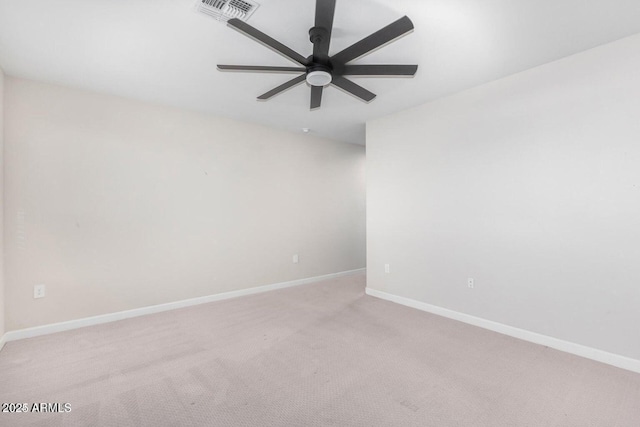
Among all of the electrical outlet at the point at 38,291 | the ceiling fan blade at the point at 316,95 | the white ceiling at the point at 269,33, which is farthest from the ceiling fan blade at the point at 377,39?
the electrical outlet at the point at 38,291

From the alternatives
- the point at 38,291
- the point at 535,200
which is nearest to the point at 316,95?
the point at 535,200

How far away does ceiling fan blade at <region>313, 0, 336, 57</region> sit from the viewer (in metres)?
1.51

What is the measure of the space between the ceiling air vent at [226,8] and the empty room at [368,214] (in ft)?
0.06

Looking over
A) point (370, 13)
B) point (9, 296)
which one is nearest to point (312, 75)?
point (370, 13)

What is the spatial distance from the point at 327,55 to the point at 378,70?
0.39 meters

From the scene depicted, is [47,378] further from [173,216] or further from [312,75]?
[312,75]

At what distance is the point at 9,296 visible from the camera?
2727mm

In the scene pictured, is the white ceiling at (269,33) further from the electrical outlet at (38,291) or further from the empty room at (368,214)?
the electrical outlet at (38,291)

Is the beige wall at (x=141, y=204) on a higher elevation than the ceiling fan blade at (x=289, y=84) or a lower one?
lower

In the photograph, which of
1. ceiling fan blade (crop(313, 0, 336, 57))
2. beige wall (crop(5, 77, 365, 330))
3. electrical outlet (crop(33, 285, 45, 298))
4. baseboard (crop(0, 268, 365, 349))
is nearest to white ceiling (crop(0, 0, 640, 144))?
ceiling fan blade (crop(313, 0, 336, 57))

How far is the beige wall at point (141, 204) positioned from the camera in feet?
9.26

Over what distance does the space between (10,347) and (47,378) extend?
0.90 meters

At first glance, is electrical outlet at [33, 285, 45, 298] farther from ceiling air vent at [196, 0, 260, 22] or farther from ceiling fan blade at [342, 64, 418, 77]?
ceiling fan blade at [342, 64, 418, 77]

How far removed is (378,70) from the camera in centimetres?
212
